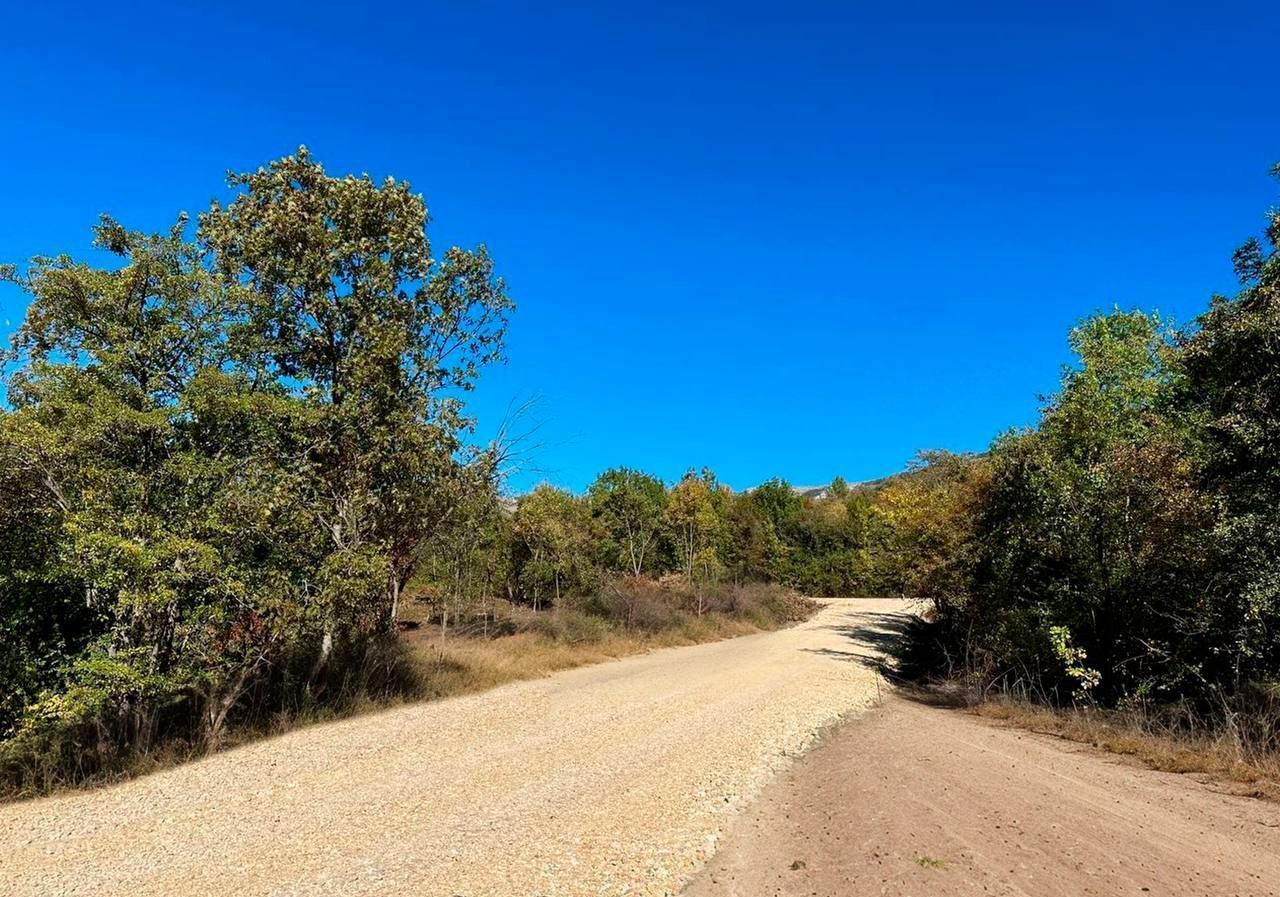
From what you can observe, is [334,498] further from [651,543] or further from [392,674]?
[651,543]

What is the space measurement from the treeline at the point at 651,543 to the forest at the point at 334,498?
3895 millimetres

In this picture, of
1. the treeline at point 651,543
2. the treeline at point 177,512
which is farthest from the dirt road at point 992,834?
the treeline at point 651,543

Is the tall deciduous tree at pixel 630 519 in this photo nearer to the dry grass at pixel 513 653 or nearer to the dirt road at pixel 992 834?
the dry grass at pixel 513 653

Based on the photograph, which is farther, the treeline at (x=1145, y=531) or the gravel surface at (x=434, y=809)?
the treeline at (x=1145, y=531)

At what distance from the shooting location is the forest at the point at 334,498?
9.19 m

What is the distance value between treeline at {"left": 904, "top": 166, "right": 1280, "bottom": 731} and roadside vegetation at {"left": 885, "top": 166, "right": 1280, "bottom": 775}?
3 cm

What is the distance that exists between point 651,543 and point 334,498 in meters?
38.9

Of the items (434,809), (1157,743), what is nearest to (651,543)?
(1157,743)

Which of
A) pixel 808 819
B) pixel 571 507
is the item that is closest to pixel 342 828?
pixel 808 819

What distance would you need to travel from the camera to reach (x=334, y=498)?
13969mm

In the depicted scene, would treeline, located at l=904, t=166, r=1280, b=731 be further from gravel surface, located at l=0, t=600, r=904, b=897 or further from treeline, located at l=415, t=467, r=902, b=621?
treeline, located at l=415, t=467, r=902, b=621

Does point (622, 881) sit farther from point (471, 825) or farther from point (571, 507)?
point (571, 507)

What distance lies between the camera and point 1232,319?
33.2ft

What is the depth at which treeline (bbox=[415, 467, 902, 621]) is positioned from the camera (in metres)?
30.9
